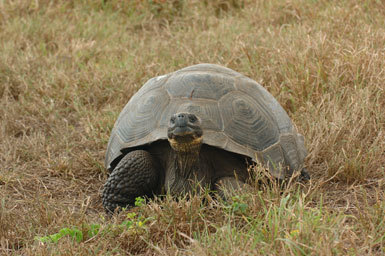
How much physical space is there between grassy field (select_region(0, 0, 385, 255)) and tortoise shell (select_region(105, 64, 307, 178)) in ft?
0.75

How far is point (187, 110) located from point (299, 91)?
148 centimetres

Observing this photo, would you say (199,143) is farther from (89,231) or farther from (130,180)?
(89,231)

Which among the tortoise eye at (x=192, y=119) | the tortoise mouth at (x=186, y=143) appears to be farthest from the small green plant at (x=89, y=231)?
the tortoise eye at (x=192, y=119)

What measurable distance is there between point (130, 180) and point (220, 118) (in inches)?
23.7

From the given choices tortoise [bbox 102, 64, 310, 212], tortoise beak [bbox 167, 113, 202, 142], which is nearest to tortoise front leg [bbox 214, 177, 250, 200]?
tortoise [bbox 102, 64, 310, 212]

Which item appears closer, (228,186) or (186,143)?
(186,143)

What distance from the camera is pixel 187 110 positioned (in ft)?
10.2

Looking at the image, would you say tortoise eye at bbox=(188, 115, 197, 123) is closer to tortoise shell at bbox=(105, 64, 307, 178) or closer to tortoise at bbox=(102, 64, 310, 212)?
tortoise at bbox=(102, 64, 310, 212)

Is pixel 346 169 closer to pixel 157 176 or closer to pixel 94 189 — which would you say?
pixel 157 176

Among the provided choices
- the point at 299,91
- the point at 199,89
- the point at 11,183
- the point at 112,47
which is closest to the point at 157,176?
the point at 199,89

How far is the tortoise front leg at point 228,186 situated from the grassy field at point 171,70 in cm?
9

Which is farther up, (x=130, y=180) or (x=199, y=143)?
(x=199, y=143)

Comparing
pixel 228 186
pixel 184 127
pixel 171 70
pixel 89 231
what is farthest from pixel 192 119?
pixel 171 70

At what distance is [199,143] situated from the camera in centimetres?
293
